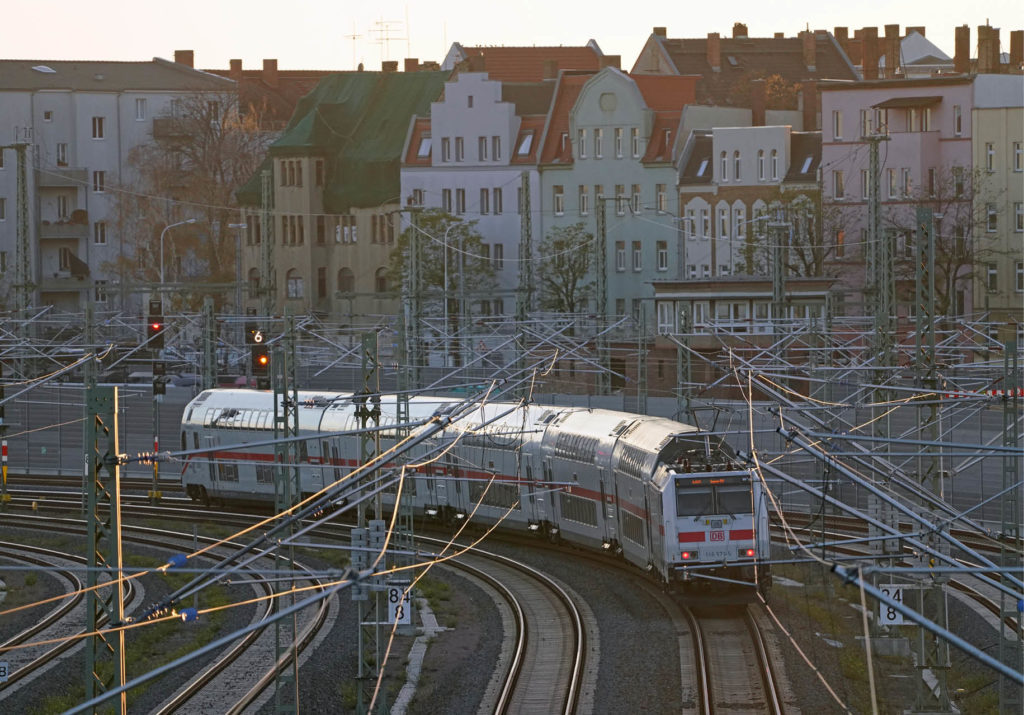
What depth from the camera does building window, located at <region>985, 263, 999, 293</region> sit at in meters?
83.0

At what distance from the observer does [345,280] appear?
107812 mm

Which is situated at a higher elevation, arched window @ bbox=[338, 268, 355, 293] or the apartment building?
the apartment building

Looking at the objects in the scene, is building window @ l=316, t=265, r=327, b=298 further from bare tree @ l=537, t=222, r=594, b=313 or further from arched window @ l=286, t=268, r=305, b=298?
bare tree @ l=537, t=222, r=594, b=313

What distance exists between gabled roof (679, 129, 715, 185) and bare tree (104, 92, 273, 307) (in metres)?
32.1

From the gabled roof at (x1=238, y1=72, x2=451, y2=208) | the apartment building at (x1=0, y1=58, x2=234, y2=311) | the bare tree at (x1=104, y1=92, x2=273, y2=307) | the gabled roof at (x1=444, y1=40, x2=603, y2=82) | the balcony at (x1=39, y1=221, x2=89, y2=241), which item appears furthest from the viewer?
the gabled roof at (x1=444, y1=40, x2=603, y2=82)

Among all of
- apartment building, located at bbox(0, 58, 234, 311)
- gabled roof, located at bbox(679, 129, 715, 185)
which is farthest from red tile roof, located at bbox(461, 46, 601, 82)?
gabled roof, located at bbox(679, 129, 715, 185)

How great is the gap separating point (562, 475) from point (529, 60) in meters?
82.5

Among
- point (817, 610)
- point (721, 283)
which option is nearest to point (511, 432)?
point (817, 610)

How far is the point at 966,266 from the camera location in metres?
84.8

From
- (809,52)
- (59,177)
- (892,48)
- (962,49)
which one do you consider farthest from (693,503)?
(809,52)

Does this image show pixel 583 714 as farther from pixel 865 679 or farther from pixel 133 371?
pixel 133 371

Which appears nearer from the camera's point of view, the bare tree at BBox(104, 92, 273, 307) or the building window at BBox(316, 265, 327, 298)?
the building window at BBox(316, 265, 327, 298)

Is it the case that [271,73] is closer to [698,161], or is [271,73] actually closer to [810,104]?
[810,104]

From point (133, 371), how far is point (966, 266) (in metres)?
43.5
